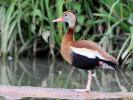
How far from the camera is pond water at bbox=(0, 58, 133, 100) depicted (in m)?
6.32

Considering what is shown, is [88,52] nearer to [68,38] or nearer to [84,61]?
[84,61]

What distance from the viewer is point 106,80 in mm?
6859

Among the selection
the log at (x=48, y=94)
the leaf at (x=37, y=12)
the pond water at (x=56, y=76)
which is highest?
the leaf at (x=37, y=12)

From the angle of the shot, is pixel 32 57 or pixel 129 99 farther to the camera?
pixel 32 57

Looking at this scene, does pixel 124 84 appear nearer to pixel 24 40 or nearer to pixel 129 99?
pixel 129 99

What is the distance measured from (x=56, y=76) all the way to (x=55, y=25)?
1987 millimetres

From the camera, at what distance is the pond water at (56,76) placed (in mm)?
6320

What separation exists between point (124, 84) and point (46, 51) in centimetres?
353

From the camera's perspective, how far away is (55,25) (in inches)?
350

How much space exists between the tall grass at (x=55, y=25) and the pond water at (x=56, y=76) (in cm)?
37

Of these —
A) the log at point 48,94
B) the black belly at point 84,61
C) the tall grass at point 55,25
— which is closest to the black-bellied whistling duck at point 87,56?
the black belly at point 84,61

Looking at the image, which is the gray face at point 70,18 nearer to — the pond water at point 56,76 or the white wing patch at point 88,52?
the white wing patch at point 88,52

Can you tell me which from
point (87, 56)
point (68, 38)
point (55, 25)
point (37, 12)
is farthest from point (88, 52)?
point (55, 25)

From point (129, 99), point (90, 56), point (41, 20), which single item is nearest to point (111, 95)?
point (129, 99)
